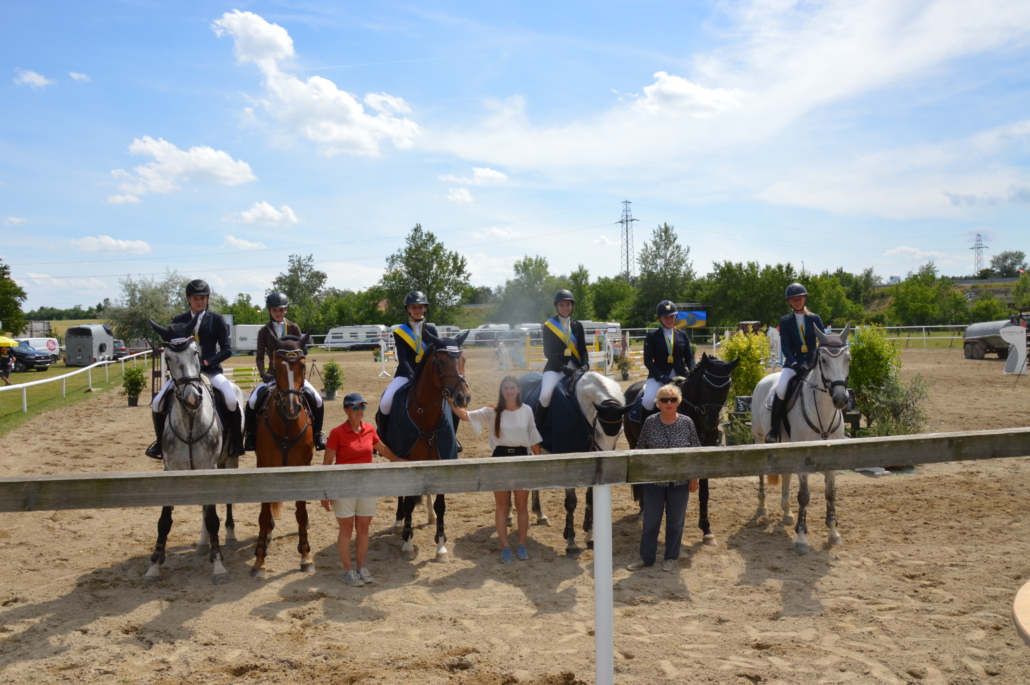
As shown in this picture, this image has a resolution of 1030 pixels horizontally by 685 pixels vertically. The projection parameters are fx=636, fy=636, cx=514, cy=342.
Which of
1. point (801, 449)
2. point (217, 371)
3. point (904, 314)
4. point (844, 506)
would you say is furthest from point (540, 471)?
point (904, 314)

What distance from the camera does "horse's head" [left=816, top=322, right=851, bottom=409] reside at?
20.6ft

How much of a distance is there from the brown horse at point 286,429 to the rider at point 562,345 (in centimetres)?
248

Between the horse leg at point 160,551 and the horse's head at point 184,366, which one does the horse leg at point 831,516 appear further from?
the horse leg at point 160,551

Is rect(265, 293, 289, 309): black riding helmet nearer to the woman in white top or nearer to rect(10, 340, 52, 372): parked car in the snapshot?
the woman in white top

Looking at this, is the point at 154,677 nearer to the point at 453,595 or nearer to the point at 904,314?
the point at 453,595

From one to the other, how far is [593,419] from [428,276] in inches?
2318

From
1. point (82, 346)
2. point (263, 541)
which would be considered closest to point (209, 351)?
point (263, 541)

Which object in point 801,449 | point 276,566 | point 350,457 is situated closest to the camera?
point 801,449

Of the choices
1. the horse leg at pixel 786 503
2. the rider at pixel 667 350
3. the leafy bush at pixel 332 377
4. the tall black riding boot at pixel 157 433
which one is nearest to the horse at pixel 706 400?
the rider at pixel 667 350

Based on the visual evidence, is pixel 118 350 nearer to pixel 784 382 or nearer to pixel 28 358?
pixel 28 358

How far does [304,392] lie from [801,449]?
193 inches

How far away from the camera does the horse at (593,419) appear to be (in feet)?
20.5

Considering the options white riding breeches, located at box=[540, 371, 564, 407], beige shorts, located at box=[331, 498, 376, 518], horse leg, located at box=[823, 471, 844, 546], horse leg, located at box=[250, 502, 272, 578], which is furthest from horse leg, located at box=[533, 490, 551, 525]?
horse leg, located at box=[250, 502, 272, 578]

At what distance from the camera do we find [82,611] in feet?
16.1
